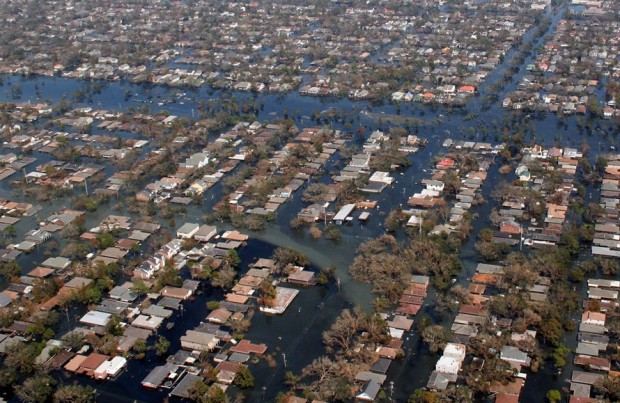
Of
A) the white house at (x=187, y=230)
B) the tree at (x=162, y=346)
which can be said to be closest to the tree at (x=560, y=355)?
the tree at (x=162, y=346)

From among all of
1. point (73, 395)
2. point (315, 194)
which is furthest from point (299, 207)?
point (73, 395)

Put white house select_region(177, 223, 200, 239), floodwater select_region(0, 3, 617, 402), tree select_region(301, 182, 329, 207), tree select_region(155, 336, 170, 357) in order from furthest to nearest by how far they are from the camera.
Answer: tree select_region(301, 182, 329, 207) < white house select_region(177, 223, 200, 239) < tree select_region(155, 336, 170, 357) < floodwater select_region(0, 3, 617, 402)

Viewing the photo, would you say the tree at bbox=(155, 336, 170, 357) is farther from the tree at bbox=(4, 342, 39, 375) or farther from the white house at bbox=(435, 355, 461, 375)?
the white house at bbox=(435, 355, 461, 375)

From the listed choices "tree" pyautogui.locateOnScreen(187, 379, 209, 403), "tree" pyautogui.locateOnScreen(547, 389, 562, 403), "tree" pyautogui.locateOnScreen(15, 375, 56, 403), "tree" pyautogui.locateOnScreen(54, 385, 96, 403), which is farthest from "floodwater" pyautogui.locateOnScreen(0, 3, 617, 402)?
"tree" pyautogui.locateOnScreen(187, 379, 209, 403)

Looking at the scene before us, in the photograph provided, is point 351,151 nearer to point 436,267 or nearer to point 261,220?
point 261,220

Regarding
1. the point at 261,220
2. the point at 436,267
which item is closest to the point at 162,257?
the point at 261,220

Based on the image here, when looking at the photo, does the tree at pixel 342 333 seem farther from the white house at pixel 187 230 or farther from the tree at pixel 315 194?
the tree at pixel 315 194
